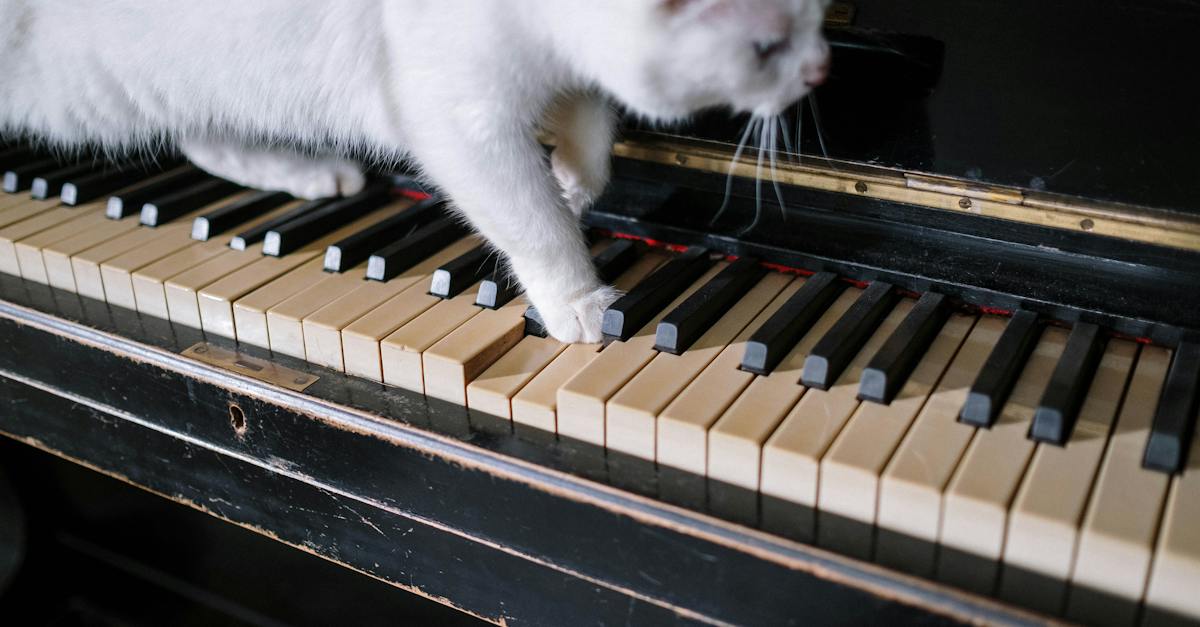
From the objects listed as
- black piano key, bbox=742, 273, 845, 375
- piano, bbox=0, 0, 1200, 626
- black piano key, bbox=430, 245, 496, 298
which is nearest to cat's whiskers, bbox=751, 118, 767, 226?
piano, bbox=0, 0, 1200, 626

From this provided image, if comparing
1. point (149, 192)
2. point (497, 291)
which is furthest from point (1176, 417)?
point (149, 192)

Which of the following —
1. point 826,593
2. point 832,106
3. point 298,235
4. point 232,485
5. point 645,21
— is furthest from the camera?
point 298,235

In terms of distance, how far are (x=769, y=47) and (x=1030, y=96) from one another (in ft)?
0.93

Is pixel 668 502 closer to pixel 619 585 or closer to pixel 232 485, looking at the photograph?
pixel 619 585

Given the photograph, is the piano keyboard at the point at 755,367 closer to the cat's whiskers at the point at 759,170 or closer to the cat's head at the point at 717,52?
the cat's whiskers at the point at 759,170

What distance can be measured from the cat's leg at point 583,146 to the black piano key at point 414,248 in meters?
0.16

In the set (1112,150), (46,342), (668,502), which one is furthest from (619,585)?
(46,342)

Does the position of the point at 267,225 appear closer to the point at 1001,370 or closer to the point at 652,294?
the point at 652,294

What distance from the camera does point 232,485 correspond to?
1239 millimetres

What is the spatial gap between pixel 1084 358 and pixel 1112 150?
0.21 meters

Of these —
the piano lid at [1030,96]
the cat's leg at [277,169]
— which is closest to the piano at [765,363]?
the piano lid at [1030,96]

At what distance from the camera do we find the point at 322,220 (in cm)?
138

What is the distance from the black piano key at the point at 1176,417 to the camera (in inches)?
32.6

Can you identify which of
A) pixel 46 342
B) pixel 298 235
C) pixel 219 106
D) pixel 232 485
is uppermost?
pixel 219 106
